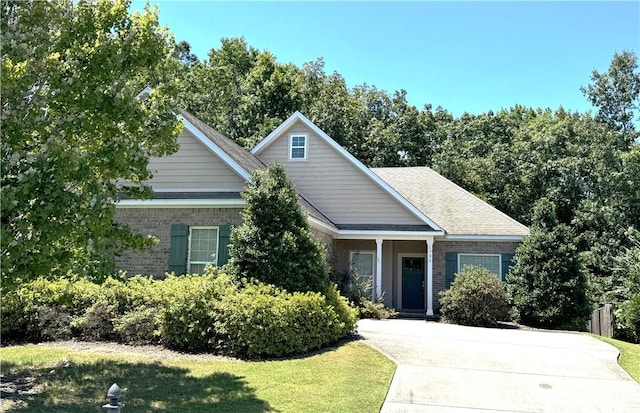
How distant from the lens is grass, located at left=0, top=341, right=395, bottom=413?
657 centimetres

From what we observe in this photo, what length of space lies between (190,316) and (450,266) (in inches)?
464

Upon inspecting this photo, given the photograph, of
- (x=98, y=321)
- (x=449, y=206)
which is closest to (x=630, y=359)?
(x=449, y=206)

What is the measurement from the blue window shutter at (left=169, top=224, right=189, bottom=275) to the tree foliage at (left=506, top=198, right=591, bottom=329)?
11.2 metres

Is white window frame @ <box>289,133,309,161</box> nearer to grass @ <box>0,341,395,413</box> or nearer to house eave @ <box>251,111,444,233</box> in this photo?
house eave @ <box>251,111,444,233</box>

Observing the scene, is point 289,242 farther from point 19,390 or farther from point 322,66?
point 322,66

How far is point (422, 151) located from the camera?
35938mm

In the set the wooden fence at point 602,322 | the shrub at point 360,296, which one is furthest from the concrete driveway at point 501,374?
the shrub at point 360,296

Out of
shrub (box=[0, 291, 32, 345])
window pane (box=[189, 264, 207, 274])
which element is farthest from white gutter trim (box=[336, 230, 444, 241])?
shrub (box=[0, 291, 32, 345])

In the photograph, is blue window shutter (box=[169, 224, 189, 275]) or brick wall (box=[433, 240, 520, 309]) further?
brick wall (box=[433, 240, 520, 309])

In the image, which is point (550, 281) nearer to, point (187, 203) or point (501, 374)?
point (501, 374)

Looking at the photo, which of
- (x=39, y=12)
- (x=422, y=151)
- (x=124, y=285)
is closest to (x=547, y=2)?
(x=39, y=12)

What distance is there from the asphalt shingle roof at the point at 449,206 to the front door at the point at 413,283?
78.8 inches

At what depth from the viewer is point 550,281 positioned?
53.2 ft

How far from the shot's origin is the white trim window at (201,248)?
1343 centimetres
